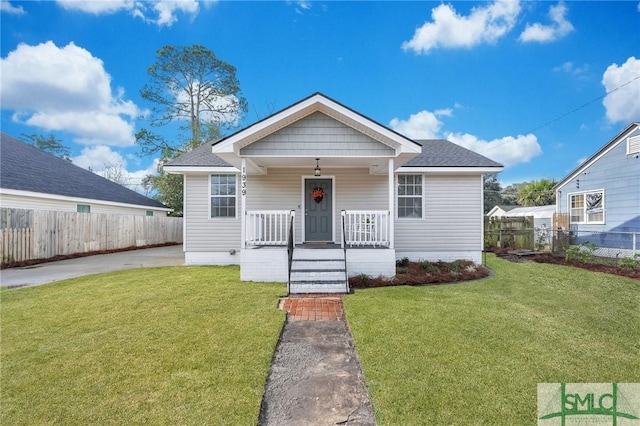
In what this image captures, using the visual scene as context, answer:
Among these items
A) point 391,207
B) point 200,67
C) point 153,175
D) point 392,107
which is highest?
point 200,67

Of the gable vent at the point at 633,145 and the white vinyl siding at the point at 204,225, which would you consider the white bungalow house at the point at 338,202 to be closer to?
the white vinyl siding at the point at 204,225

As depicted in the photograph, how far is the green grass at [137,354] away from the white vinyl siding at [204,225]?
12.2 ft

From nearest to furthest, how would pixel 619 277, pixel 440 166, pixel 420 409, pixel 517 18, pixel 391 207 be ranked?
pixel 420 409, pixel 391 207, pixel 619 277, pixel 440 166, pixel 517 18

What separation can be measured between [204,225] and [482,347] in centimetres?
884

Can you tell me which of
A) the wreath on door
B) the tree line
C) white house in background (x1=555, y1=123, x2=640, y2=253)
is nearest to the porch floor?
the wreath on door

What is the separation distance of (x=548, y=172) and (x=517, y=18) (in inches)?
1099

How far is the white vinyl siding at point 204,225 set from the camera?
1027 centimetres

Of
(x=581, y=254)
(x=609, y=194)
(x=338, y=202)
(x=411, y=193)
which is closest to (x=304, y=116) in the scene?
(x=338, y=202)

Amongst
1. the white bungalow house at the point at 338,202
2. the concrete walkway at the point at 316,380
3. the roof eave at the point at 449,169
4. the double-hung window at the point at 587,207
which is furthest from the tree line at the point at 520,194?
the concrete walkway at the point at 316,380

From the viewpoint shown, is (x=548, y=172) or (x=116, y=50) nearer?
(x=116, y=50)

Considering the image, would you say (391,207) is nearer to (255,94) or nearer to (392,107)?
(392,107)

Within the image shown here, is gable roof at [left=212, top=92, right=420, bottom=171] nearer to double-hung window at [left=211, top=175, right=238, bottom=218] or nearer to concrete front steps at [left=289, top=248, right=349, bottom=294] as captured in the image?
double-hung window at [left=211, top=175, right=238, bottom=218]

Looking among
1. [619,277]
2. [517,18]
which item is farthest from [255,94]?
[619,277]

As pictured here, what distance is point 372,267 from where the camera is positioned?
25.2 ft
